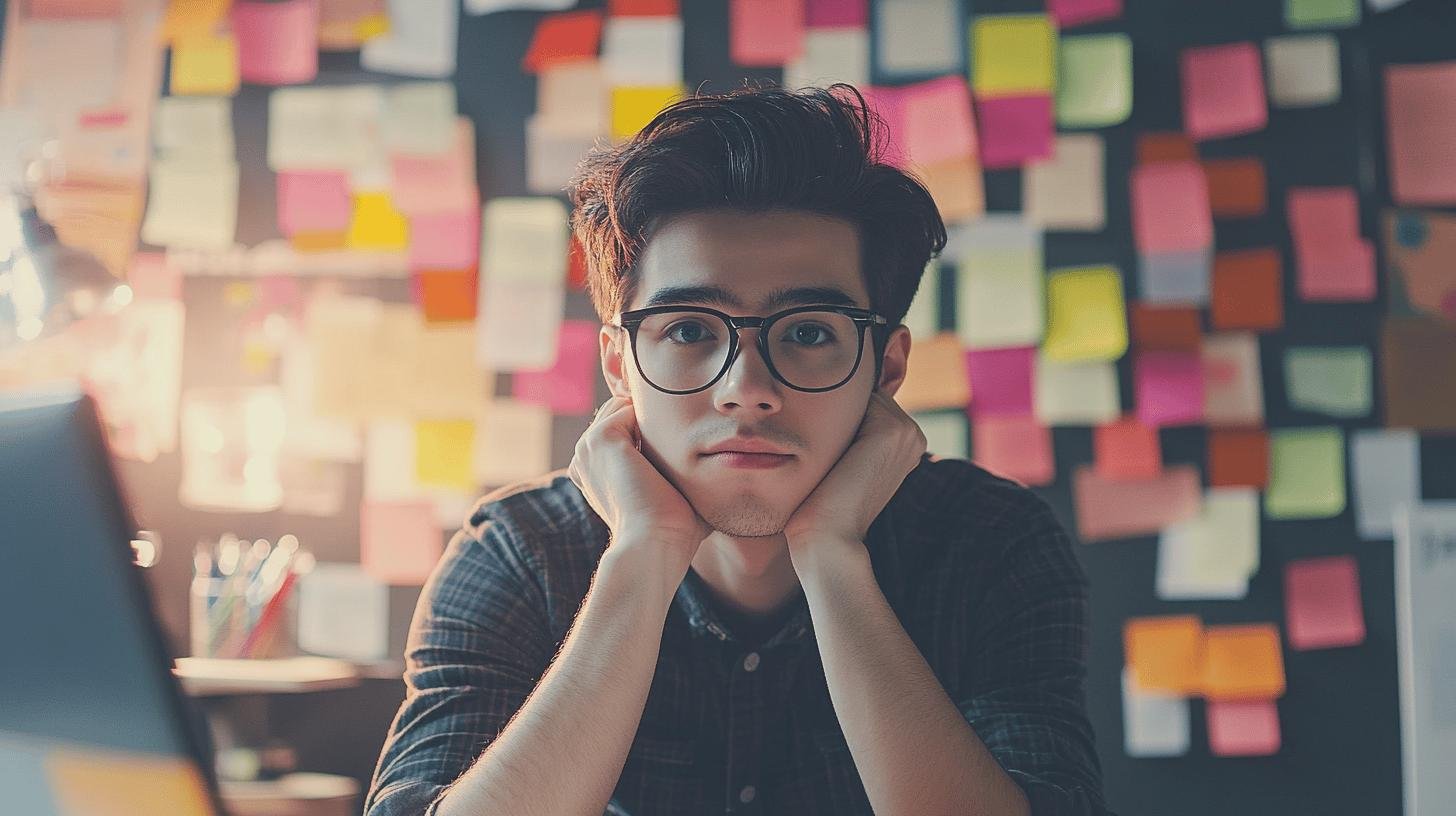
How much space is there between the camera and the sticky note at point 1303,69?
235 cm

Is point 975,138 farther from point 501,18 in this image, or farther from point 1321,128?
point 501,18

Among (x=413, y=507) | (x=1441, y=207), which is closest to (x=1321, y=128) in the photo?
(x=1441, y=207)

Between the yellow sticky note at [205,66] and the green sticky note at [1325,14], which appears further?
the yellow sticky note at [205,66]

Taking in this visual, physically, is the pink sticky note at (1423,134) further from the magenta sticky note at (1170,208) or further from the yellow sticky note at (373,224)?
the yellow sticky note at (373,224)

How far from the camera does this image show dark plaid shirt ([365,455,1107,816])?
4.04ft

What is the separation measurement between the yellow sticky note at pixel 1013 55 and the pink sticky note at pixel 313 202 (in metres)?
1.47

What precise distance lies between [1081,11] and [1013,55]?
17cm

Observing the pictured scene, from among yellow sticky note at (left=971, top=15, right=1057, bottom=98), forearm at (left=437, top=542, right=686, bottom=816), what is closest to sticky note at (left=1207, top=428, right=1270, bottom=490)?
yellow sticky note at (left=971, top=15, right=1057, bottom=98)

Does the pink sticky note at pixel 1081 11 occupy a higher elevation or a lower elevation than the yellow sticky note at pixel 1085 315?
higher

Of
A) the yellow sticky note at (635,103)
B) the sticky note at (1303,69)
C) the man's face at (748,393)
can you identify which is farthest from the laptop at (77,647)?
the sticky note at (1303,69)

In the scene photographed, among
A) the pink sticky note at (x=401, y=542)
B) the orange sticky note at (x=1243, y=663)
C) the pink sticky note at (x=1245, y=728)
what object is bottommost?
the pink sticky note at (x=1245, y=728)

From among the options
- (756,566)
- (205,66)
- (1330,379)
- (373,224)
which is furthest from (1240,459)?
(205,66)

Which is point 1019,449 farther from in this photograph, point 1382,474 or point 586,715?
point 586,715

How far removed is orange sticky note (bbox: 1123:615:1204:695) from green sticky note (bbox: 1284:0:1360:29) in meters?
1.30
